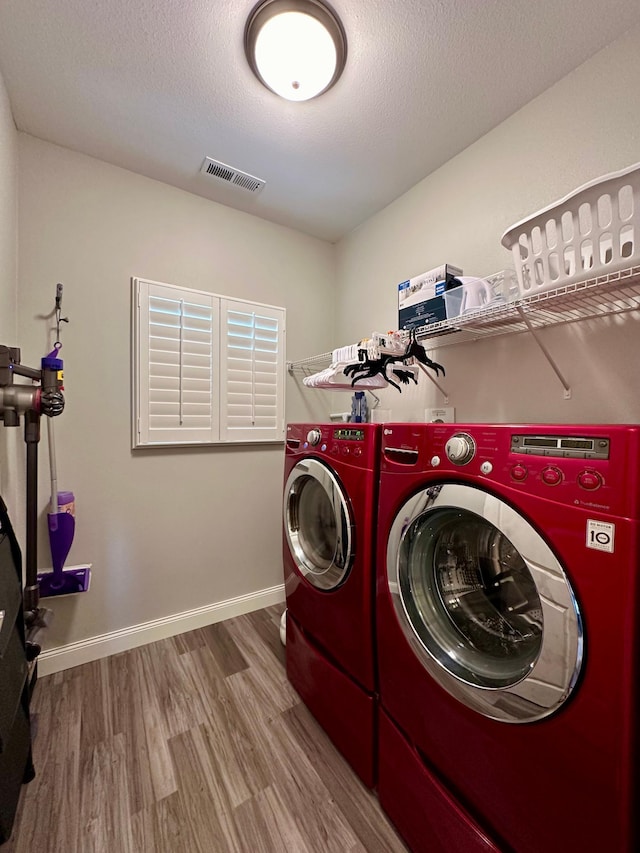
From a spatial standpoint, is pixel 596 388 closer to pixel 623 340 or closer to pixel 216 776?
pixel 623 340

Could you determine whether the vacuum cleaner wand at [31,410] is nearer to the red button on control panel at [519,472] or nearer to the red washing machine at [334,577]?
Result: the red washing machine at [334,577]

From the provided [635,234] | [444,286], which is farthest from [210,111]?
[635,234]

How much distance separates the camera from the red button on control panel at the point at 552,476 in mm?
672

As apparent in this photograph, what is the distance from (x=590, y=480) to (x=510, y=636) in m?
0.52

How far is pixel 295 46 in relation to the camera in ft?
3.82

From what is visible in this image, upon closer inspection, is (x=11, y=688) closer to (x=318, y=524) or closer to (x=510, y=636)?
(x=318, y=524)

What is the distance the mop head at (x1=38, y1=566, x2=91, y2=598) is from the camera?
1.62 m

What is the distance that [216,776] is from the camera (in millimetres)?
1205

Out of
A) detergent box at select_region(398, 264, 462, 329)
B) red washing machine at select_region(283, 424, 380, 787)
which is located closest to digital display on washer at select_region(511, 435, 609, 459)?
red washing machine at select_region(283, 424, 380, 787)

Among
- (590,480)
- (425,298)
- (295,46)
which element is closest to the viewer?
(590,480)

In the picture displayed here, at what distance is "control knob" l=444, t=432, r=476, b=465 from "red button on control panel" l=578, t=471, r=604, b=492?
0.21 m

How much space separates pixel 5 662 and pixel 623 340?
2097mm

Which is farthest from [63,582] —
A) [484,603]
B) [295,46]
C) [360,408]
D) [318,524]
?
[295,46]

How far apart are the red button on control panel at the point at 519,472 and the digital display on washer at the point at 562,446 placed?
0.03 meters
